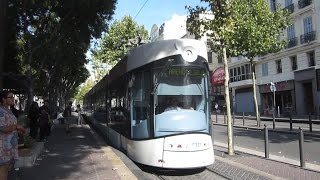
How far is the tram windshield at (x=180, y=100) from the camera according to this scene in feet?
34.8

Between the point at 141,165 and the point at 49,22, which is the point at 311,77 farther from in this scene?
the point at 141,165

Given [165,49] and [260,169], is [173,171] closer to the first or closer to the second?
[260,169]

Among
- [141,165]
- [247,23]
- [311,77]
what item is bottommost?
[141,165]

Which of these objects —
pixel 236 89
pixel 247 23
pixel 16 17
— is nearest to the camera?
pixel 16 17

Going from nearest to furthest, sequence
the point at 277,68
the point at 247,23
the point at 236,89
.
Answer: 1. the point at 247,23
2. the point at 277,68
3. the point at 236,89

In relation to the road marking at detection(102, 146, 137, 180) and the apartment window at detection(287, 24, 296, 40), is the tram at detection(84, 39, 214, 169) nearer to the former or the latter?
the road marking at detection(102, 146, 137, 180)

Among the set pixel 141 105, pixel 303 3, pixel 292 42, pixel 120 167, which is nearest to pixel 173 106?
pixel 141 105

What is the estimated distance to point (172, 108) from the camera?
10.8 metres

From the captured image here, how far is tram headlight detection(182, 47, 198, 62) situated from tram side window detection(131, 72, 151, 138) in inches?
38.6

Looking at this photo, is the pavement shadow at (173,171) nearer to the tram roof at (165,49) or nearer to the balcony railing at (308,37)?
the tram roof at (165,49)

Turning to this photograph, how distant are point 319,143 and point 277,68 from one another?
28.9 meters

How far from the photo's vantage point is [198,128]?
10656 mm

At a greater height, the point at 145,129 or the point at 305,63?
the point at 305,63

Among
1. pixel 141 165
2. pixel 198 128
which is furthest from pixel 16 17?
pixel 198 128
